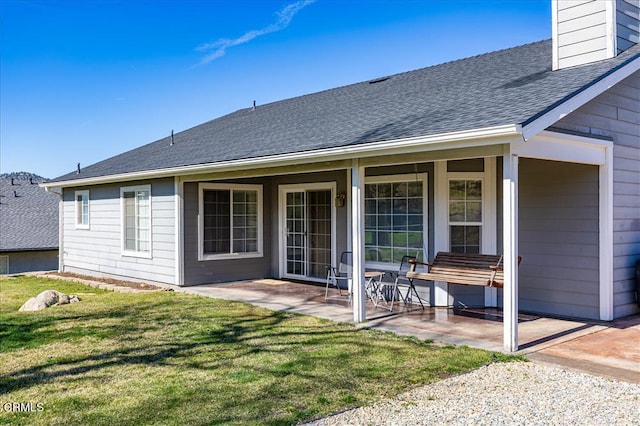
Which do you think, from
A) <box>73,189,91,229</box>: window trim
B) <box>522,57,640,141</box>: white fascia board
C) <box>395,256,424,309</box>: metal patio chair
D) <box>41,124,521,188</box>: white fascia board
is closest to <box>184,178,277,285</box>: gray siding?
<box>41,124,521,188</box>: white fascia board

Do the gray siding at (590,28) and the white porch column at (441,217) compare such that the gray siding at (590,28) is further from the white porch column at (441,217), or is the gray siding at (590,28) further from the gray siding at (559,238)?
the white porch column at (441,217)

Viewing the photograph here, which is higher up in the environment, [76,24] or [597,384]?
[76,24]

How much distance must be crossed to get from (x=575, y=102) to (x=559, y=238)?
2.22 meters

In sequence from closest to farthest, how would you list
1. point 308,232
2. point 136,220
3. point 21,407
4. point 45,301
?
1. point 21,407
2. point 45,301
3. point 308,232
4. point 136,220

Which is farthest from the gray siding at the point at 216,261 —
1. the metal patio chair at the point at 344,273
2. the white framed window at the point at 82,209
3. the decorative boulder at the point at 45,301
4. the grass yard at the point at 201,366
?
the white framed window at the point at 82,209

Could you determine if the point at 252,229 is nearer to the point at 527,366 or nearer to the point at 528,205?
the point at 528,205

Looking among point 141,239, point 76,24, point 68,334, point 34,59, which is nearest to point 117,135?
point 34,59

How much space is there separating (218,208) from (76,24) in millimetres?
9621

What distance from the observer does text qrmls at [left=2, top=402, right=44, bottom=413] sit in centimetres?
394

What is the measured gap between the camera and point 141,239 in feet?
38.5

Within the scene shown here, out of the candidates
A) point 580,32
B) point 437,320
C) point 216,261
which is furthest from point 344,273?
point 580,32

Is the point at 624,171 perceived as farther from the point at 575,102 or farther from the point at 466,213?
the point at 466,213

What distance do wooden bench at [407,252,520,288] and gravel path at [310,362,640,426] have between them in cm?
210

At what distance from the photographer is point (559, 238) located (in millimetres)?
7371
